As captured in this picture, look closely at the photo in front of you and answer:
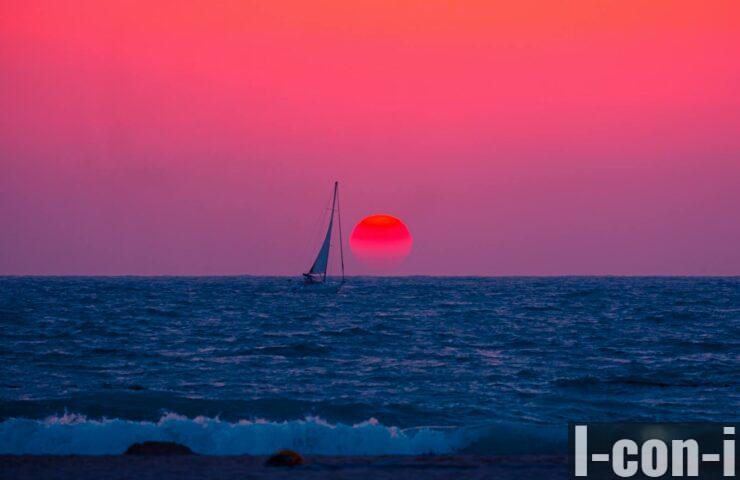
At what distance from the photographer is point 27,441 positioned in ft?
61.3

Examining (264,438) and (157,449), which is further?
(264,438)

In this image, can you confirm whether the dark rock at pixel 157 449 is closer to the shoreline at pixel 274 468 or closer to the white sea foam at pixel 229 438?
the shoreline at pixel 274 468

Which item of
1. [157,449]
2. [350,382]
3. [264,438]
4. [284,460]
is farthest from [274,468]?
[350,382]

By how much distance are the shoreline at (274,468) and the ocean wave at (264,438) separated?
4.33 metres

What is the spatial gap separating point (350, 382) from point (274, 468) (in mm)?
15039

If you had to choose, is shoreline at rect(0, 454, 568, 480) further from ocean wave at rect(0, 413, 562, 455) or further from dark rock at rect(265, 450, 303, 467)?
ocean wave at rect(0, 413, 562, 455)

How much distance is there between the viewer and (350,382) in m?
27.8

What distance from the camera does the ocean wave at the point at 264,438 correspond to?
18.2 m

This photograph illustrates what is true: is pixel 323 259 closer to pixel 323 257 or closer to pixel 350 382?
pixel 323 257

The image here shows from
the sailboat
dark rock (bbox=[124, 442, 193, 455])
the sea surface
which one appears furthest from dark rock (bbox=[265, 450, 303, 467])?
the sailboat

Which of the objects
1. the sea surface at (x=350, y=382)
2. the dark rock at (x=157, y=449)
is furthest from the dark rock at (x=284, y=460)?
the sea surface at (x=350, y=382)

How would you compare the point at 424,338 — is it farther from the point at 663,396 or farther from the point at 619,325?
the point at 663,396

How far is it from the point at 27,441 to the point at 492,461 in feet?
32.2

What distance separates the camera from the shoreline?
12.3 meters
